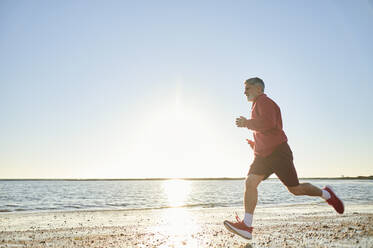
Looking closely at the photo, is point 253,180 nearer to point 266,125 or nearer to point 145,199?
point 266,125

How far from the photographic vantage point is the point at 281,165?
188 inches

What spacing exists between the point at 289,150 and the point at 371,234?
2.47 meters

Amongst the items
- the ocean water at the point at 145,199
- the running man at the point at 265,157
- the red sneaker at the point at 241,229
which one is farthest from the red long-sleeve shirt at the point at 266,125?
the ocean water at the point at 145,199

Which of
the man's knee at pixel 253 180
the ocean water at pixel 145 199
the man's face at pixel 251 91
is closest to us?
the man's knee at pixel 253 180

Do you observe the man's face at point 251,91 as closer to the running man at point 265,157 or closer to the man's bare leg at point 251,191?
the running man at point 265,157

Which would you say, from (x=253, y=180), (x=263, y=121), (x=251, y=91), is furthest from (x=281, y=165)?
(x=251, y=91)

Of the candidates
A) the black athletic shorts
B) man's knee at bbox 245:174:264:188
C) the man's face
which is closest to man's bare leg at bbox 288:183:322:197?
the black athletic shorts

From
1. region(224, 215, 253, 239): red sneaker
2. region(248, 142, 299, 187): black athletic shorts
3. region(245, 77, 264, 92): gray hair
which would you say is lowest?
region(224, 215, 253, 239): red sneaker

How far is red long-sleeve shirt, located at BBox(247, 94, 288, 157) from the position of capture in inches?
188

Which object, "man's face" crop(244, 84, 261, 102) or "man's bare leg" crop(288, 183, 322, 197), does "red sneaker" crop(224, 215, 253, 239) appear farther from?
"man's face" crop(244, 84, 261, 102)

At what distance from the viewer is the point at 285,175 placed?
4797 mm

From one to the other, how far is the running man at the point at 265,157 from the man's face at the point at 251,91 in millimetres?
73

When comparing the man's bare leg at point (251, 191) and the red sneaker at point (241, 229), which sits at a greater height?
the man's bare leg at point (251, 191)

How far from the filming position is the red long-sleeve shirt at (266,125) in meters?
4.78
